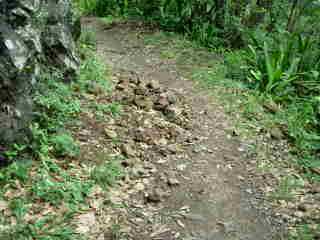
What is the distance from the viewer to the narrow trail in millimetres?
3842

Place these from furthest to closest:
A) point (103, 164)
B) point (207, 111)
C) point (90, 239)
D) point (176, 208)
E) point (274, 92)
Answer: point (274, 92) < point (207, 111) < point (103, 164) < point (176, 208) < point (90, 239)

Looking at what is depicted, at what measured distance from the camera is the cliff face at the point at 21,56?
4.07 m

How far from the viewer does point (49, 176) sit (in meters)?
3.99

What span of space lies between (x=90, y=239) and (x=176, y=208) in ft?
3.72

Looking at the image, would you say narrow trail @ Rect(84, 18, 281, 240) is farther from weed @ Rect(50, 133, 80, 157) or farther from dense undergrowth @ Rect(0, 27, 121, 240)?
weed @ Rect(50, 133, 80, 157)

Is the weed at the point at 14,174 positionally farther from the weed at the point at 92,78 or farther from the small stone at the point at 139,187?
the weed at the point at 92,78

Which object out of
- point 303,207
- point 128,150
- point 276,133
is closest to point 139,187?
point 128,150

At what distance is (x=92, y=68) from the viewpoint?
21.7 ft

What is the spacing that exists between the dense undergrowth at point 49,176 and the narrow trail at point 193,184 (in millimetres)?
494

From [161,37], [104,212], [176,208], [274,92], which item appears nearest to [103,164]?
[104,212]

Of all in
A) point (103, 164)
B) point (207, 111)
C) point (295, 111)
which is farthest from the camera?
point (295, 111)

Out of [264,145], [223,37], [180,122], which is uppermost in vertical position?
[223,37]

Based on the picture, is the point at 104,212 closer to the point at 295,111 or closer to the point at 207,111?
the point at 207,111

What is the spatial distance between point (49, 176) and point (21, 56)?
5.23ft
